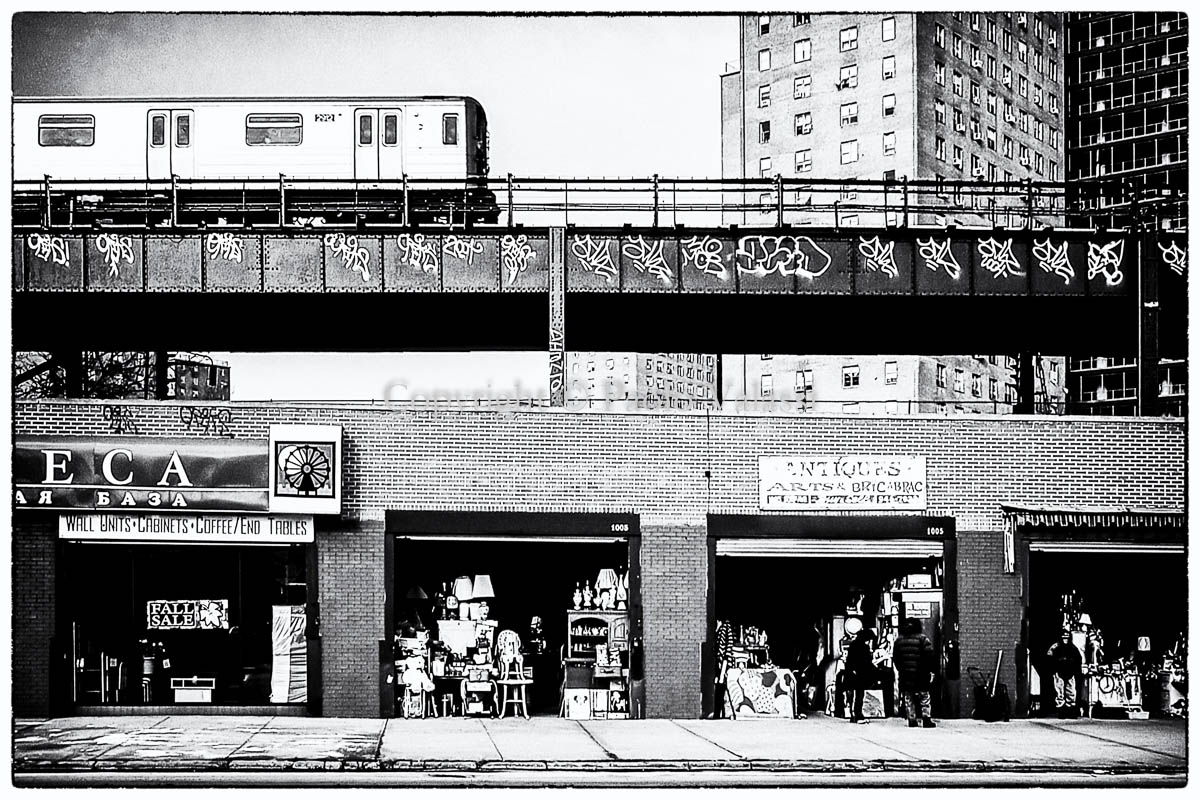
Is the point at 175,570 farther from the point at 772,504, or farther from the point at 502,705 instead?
the point at 772,504

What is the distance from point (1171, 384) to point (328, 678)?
19.2m

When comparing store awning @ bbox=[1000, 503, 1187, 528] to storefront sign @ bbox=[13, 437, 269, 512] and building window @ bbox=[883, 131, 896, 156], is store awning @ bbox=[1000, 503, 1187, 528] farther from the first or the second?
building window @ bbox=[883, 131, 896, 156]

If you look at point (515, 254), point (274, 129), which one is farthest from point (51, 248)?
point (274, 129)

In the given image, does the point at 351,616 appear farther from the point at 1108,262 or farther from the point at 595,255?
the point at 1108,262

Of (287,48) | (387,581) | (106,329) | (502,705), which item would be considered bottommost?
(502,705)

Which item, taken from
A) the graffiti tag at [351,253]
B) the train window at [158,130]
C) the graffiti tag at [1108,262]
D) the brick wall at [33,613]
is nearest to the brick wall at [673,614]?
the graffiti tag at [351,253]

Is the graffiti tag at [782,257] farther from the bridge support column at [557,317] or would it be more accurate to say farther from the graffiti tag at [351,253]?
the graffiti tag at [351,253]

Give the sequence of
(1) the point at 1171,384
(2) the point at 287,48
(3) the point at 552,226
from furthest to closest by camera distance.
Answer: (1) the point at 1171,384
(3) the point at 552,226
(2) the point at 287,48

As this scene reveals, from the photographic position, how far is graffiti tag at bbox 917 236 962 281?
24.2 m

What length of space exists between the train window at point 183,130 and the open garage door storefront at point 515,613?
41.0 feet

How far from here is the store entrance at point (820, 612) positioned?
22062mm

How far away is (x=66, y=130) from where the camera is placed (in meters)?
30.8

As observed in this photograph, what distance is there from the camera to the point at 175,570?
21500mm

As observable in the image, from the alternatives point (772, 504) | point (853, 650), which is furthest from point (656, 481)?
point (853, 650)
